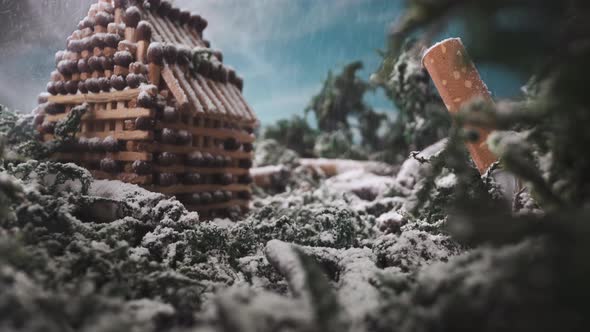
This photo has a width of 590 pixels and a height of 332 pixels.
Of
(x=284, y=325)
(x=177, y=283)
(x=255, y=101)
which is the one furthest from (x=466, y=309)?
(x=255, y=101)

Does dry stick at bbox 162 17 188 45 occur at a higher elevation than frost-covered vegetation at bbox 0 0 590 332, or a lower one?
higher

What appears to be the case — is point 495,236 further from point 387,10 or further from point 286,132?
point 387,10

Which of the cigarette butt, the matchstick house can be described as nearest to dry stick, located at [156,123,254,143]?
the matchstick house

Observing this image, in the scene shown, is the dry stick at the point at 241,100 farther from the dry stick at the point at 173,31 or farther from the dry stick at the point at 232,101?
the dry stick at the point at 173,31

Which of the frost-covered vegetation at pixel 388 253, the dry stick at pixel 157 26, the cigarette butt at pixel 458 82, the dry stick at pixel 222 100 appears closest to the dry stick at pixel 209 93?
the dry stick at pixel 222 100

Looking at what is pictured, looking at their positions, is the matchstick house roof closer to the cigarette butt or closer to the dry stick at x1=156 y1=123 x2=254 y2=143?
the dry stick at x1=156 y1=123 x2=254 y2=143
